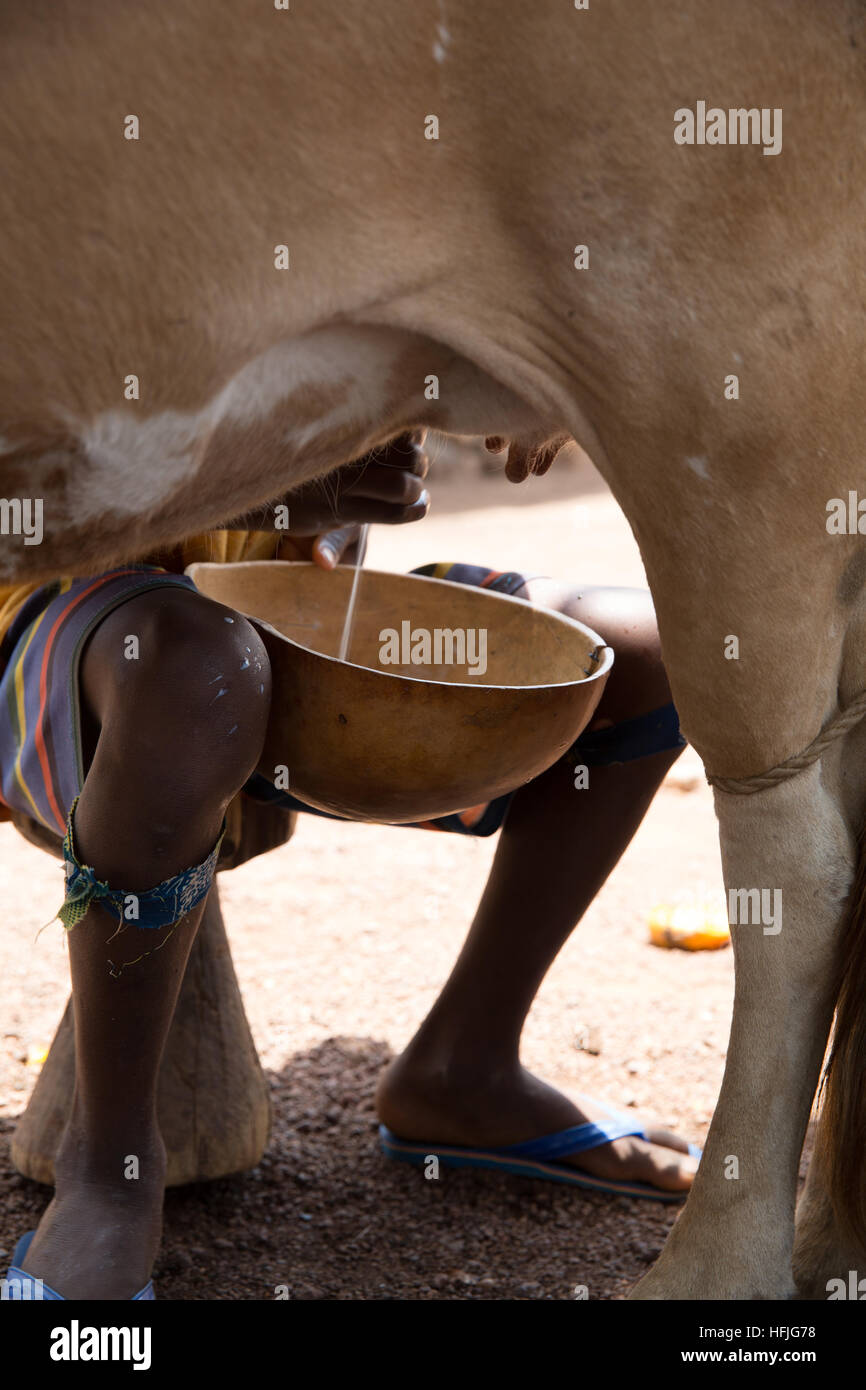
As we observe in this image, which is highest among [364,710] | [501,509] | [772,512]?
[501,509]

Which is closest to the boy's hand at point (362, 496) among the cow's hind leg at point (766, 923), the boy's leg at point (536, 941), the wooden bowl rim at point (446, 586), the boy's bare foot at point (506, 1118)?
the wooden bowl rim at point (446, 586)

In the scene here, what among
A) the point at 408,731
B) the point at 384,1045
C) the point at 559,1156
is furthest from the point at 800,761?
the point at 384,1045

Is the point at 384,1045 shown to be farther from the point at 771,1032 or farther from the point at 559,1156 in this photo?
the point at 771,1032

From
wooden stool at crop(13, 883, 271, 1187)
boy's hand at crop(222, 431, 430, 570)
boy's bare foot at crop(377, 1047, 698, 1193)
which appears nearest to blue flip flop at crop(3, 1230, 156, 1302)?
wooden stool at crop(13, 883, 271, 1187)

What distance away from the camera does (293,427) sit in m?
0.98

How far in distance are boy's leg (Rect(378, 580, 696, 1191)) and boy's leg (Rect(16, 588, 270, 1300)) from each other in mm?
377

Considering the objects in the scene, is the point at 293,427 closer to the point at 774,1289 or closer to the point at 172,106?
the point at 172,106

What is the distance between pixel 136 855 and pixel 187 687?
143 millimetres

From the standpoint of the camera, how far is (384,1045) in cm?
183

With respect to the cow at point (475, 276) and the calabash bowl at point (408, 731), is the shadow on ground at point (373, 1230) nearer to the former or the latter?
the calabash bowl at point (408, 731)

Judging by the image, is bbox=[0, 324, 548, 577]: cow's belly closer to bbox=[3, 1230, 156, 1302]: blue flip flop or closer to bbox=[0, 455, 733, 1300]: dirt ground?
bbox=[3, 1230, 156, 1302]: blue flip flop

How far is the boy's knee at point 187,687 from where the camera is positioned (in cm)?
111
